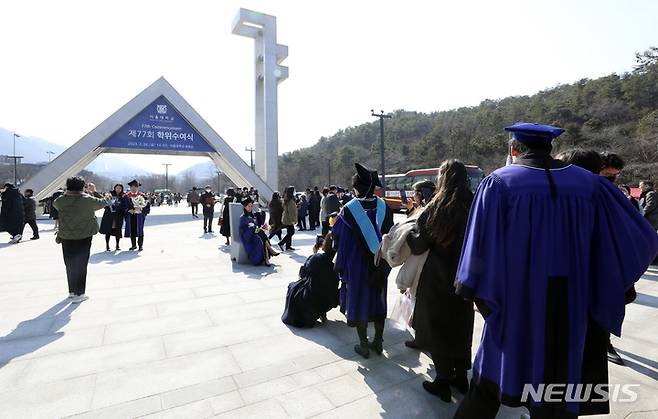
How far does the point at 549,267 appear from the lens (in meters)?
1.52

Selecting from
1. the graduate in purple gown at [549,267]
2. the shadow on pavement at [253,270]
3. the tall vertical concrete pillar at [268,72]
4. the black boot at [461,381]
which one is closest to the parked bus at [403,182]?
the tall vertical concrete pillar at [268,72]

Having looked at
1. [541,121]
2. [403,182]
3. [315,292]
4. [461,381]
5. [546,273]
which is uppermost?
[541,121]

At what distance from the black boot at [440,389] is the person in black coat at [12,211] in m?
11.7

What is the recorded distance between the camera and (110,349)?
328cm

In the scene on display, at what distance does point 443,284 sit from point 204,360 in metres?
2.20

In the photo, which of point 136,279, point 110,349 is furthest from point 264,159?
point 110,349

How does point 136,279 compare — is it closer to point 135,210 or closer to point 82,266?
point 82,266

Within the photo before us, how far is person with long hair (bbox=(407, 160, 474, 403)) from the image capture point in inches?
91.3

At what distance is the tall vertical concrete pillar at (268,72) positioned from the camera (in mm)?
24625

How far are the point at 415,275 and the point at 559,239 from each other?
128cm

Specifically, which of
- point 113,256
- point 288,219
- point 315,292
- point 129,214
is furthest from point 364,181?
point 129,214

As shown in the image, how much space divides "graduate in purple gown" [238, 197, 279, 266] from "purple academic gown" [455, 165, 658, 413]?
5.83 m

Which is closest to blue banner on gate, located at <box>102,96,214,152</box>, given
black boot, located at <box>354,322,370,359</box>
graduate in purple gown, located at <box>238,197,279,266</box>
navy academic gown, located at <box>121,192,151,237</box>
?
navy academic gown, located at <box>121,192,151,237</box>

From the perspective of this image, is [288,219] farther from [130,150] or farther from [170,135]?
[130,150]
